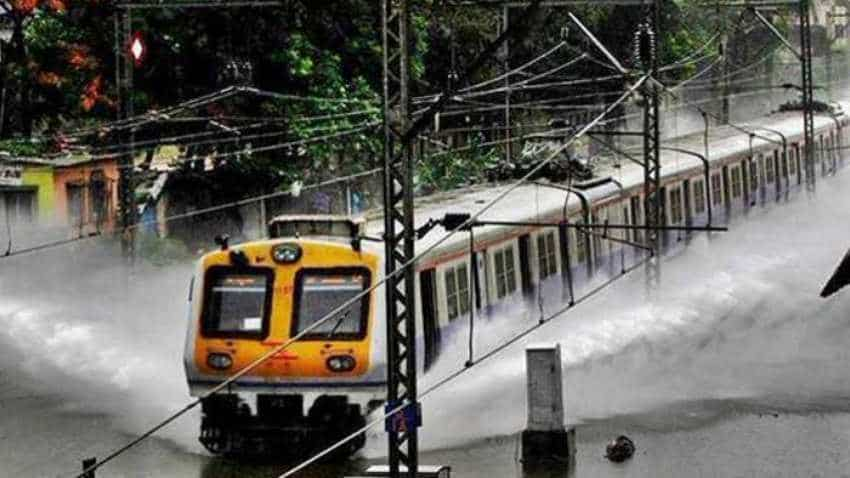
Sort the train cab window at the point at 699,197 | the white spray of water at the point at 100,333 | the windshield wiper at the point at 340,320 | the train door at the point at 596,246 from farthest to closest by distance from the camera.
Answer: the train cab window at the point at 699,197 < the train door at the point at 596,246 < the white spray of water at the point at 100,333 < the windshield wiper at the point at 340,320

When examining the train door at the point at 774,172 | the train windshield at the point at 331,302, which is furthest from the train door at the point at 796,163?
the train windshield at the point at 331,302

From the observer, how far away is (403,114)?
15727mm

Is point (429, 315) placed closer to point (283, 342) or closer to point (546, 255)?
point (283, 342)

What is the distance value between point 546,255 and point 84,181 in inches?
494

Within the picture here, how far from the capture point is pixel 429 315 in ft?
67.5

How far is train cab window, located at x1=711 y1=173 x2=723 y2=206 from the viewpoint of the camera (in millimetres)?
33219

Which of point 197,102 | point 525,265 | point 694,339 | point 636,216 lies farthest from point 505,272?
point 197,102

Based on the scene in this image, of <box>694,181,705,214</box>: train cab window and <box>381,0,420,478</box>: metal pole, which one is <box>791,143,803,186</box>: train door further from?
<box>381,0,420,478</box>: metal pole

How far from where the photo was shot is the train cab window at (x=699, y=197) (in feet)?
105

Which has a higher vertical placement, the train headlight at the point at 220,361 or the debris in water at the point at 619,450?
the train headlight at the point at 220,361

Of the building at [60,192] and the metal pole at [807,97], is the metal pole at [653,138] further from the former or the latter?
the building at [60,192]

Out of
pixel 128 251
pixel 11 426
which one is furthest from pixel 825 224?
pixel 11 426

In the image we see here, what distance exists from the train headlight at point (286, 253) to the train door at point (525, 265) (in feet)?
15.1

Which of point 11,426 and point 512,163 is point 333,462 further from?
point 512,163
